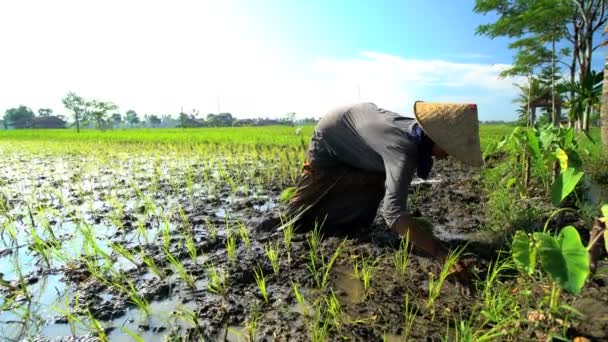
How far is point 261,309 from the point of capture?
1815mm

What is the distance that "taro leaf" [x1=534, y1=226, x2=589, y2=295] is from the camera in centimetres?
119

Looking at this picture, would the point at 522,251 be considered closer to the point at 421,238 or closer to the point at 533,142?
the point at 421,238

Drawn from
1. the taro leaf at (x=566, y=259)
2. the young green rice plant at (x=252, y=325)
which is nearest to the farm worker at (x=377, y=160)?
the taro leaf at (x=566, y=259)

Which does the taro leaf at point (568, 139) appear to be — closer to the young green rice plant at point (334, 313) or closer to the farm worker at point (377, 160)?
the farm worker at point (377, 160)

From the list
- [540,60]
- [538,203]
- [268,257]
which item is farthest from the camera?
[540,60]

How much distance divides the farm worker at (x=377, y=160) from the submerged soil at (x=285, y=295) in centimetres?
18

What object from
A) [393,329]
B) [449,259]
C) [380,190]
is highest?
[380,190]

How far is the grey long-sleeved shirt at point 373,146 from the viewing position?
6.43 ft

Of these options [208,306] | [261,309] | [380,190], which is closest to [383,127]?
[380,190]

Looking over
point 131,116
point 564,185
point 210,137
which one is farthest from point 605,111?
point 131,116

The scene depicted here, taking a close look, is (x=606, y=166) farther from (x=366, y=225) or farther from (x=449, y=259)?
(x=449, y=259)

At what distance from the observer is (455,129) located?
6.26 ft

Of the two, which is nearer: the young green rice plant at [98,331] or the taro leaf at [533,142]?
the young green rice plant at [98,331]

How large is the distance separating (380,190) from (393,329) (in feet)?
4.38
